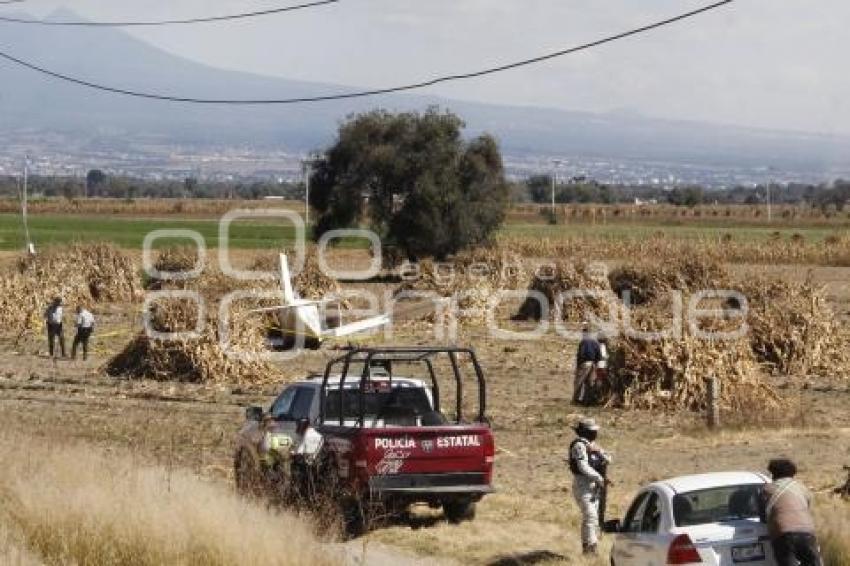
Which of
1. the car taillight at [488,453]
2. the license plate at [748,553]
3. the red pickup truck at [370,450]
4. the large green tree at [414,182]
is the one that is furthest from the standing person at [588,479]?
the large green tree at [414,182]

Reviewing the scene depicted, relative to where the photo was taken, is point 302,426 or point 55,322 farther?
point 55,322

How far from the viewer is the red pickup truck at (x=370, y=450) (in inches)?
701

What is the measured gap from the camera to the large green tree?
70938 mm

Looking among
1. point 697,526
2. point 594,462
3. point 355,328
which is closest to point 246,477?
point 594,462

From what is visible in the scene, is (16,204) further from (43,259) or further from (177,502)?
(177,502)

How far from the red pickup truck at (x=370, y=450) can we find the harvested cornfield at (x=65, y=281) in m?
31.0

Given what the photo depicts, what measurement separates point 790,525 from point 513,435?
1308 cm

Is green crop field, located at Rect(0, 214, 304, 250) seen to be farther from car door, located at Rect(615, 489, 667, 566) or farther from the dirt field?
car door, located at Rect(615, 489, 667, 566)

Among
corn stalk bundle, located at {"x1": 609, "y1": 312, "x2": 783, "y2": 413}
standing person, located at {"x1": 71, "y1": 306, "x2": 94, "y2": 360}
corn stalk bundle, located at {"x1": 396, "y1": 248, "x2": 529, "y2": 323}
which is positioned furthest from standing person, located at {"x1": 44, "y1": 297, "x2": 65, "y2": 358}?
corn stalk bundle, located at {"x1": 609, "y1": 312, "x2": 783, "y2": 413}

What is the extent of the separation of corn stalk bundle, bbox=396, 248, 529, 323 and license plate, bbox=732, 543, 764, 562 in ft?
115

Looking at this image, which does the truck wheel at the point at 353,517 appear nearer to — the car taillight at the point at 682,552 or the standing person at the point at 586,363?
the car taillight at the point at 682,552

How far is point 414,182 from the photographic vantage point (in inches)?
2803

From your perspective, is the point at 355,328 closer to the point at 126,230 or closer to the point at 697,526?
the point at 697,526

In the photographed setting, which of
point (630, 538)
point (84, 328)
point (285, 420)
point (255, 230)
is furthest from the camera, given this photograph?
point (255, 230)
